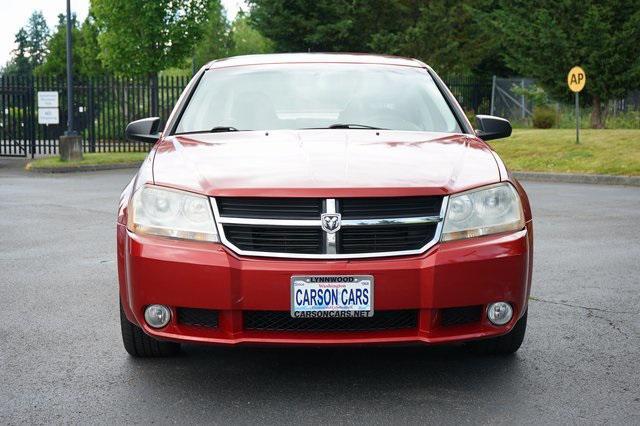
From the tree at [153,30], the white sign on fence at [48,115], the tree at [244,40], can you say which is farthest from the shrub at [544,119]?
the tree at [244,40]

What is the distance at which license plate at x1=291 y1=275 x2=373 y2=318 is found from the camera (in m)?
3.79

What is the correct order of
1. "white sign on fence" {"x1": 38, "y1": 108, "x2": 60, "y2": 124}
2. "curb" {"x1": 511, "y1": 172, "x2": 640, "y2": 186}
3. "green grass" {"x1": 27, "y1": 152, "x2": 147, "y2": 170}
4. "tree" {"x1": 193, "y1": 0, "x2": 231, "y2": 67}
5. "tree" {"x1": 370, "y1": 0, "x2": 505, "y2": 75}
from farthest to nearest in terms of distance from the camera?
"tree" {"x1": 193, "y1": 0, "x2": 231, "y2": 67}
"tree" {"x1": 370, "y1": 0, "x2": 505, "y2": 75}
"white sign on fence" {"x1": 38, "y1": 108, "x2": 60, "y2": 124}
"green grass" {"x1": 27, "y1": 152, "x2": 147, "y2": 170}
"curb" {"x1": 511, "y1": 172, "x2": 640, "y2": 186}

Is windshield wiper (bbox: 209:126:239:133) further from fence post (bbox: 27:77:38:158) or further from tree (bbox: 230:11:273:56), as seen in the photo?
tree (bbox: 230:11:273:56)

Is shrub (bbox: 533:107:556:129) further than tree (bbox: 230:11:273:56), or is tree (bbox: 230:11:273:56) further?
tree (bbox: 230:11:273:56)

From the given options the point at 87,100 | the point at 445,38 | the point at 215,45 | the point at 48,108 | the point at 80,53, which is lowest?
the point at 48,108

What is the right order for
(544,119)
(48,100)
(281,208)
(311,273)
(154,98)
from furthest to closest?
1. (544,119)
2. (154,98)
3. (48,100)
4. (281,208)
5. (311,273)

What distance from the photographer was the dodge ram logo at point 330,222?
12.7 feet

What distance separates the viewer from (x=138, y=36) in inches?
1491

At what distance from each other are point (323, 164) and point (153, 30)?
34.3 meters

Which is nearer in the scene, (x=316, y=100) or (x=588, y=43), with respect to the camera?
(x=316, y=100)

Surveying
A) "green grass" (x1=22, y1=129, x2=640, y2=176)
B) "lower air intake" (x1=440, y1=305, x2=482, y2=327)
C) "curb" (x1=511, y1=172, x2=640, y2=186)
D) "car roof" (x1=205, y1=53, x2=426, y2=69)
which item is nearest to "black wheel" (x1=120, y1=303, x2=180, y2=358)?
"lower air intake" (x1=440, y1=305, x2=482, y2=327)

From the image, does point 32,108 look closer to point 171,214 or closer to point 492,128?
point 492,128

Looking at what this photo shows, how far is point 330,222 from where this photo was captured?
387 centimetres

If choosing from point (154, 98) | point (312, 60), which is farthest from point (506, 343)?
point (154, 98)
